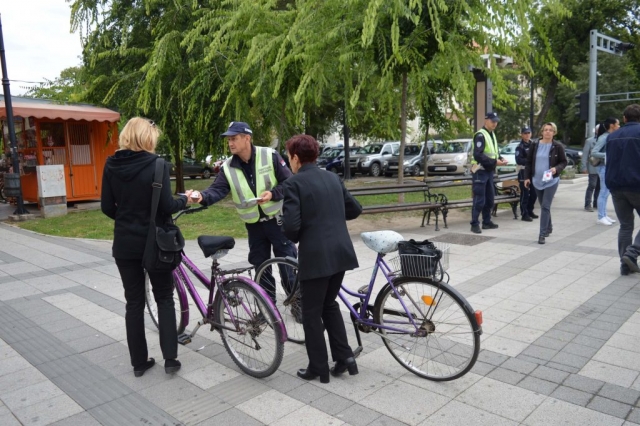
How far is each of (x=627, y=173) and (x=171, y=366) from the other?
516cm

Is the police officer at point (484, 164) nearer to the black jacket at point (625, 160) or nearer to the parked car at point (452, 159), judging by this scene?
the black jacket at point (625, 160)

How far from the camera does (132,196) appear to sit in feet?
12.0

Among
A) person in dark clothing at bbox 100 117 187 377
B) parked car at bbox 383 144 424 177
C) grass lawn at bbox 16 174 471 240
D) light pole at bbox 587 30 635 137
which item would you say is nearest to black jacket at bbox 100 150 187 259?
person in dark clothing at bbox 100 117 187 377

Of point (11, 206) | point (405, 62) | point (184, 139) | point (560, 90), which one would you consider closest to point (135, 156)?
point (405, 62)

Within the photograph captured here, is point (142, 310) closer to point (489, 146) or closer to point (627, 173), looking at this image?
point (627, 173)

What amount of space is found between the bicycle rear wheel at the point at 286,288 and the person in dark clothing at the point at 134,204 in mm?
810

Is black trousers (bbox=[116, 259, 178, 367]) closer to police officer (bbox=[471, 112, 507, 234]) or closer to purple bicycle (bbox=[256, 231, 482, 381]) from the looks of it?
purple bicycle (bbox=[256, 231, 482, 381])

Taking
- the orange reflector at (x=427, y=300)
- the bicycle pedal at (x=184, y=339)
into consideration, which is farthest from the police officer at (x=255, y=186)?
the orange reflector at (x=427, y=300)

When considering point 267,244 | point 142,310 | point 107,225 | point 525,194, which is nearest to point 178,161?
point 107,225

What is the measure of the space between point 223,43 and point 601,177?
840 cm

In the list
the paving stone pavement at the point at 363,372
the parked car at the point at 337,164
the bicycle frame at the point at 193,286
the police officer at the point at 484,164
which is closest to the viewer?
the paving stone pavement at the point at 363,372

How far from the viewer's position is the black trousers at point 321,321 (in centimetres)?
354

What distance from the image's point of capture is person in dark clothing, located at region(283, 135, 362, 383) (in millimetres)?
3436

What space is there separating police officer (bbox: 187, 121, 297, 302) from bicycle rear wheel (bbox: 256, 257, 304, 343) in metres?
Result: 0.04
